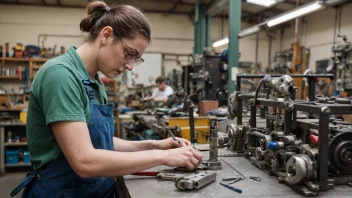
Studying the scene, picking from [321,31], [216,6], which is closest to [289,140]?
[216,6]

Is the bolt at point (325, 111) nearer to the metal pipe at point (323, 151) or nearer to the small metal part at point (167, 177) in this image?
the metal pipe at point (323, 151)

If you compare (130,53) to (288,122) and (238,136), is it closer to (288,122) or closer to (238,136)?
(288,122)

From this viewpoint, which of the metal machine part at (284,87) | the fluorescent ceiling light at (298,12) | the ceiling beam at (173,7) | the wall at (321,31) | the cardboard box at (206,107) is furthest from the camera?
the ceiling beam at (173,7)

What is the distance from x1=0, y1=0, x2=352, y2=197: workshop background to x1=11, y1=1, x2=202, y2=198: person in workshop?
1794 millimetres

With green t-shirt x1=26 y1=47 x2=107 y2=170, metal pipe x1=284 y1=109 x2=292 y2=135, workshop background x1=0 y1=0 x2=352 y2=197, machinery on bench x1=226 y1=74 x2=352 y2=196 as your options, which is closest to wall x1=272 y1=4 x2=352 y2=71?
workshop background x1=0 y1=0 x2=352 y2=197

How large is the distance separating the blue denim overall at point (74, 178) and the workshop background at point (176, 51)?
70.5 inches

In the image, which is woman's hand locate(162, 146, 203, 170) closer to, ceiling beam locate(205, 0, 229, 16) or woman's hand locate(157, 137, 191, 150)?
woman's hand locate(157, 137, 191, 150)

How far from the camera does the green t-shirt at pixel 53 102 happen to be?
35.4 inches

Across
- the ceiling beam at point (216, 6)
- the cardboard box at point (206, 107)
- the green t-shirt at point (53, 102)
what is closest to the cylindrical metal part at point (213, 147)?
the green t-shirt at point (53, 102)

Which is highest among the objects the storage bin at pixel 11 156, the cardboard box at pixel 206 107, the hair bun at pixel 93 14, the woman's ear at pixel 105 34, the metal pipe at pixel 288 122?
the hair bun at pixel 93 14

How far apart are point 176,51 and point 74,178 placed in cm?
672

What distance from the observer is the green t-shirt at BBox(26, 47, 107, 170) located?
900 millimetres

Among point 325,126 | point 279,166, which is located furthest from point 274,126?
point 325,126

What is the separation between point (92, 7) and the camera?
110 cm
